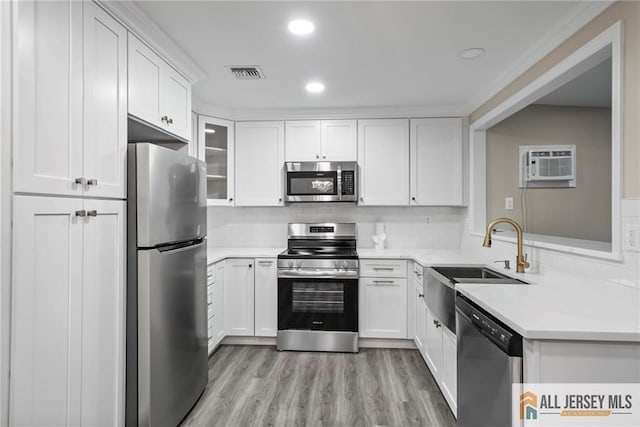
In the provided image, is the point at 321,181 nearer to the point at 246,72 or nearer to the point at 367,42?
the point at 246,72

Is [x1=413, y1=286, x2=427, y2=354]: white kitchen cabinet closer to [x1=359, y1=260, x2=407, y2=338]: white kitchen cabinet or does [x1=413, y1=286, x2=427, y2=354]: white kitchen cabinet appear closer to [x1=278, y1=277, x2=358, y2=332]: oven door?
[x1=359, y1=260, x2=407, y2=338]: white kitchen cabinet

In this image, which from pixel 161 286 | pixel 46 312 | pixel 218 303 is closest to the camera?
pixel 46 312

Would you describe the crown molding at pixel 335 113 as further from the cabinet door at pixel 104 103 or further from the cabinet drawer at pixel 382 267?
the cabinet door at pixel 104 103

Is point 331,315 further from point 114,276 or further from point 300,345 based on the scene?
point 114,276

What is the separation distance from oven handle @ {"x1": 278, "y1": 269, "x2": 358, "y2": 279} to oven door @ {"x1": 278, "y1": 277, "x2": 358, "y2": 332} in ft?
0.07

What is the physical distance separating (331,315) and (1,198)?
2.60 meters

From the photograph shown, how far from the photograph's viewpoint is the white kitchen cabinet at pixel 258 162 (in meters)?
3.64

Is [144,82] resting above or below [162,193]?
above

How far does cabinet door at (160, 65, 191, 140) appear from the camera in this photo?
2.11 metres

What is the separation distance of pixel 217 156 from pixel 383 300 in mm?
2293

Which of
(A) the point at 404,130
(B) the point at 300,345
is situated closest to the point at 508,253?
(A) the point at 404,130

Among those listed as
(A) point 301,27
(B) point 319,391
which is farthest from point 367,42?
(B) point 319,391

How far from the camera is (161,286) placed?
1.80m

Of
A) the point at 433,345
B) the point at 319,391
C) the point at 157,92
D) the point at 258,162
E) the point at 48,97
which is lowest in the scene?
the point at 319,391
